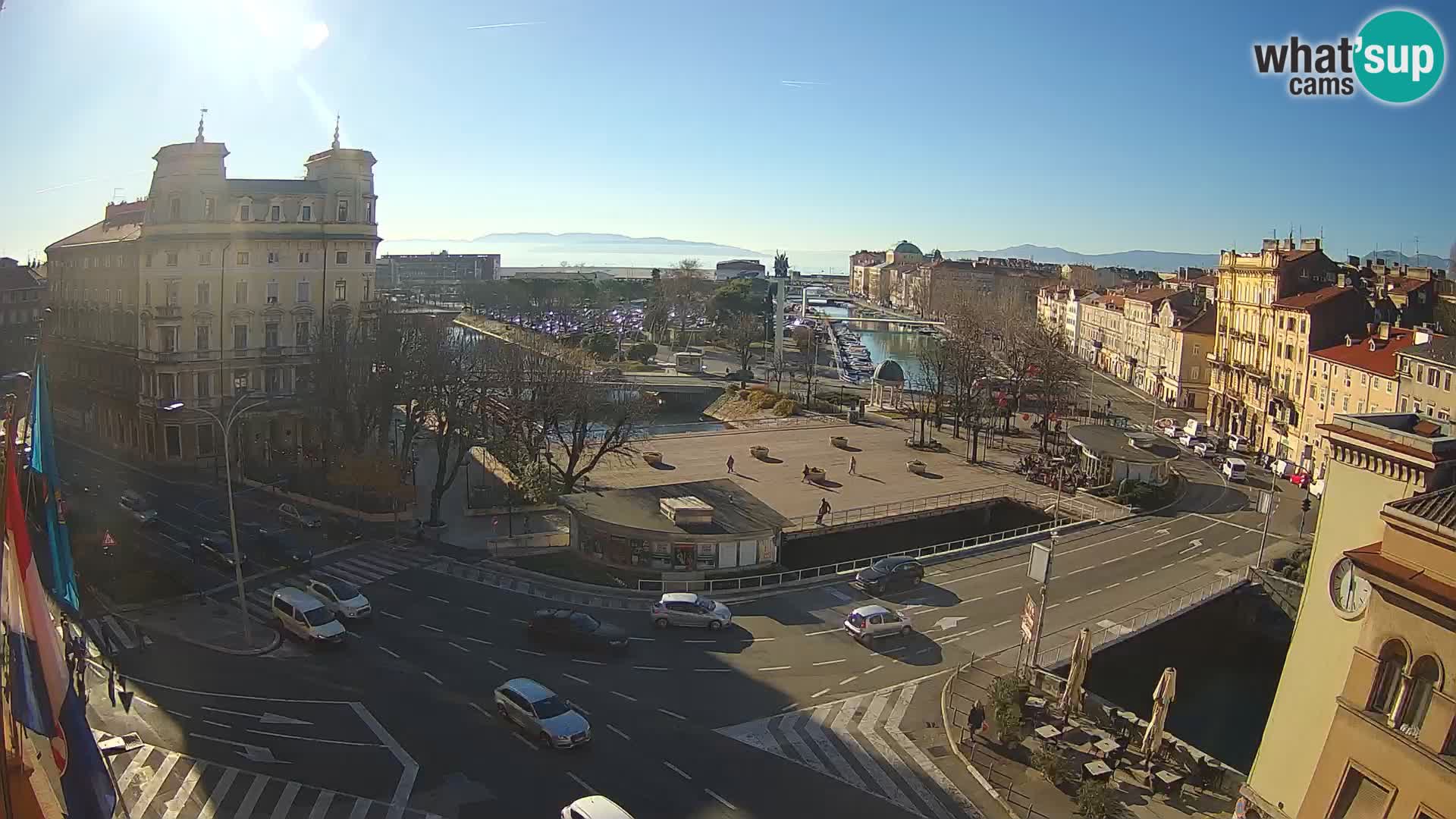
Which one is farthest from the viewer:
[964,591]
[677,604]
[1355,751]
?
[964,591]

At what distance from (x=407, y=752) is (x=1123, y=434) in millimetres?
40811

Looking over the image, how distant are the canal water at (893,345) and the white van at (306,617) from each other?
83.0 meters

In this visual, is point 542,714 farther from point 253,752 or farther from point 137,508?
point 137,508

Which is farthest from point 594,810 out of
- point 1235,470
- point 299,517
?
point 1235,470

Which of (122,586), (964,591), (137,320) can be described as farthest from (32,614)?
(137,320)

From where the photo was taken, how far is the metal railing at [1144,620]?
82.9 feet

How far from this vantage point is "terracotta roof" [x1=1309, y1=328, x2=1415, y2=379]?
4456 centimetres

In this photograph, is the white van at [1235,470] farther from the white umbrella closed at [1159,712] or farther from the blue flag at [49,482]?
the blue flag at [49,482]

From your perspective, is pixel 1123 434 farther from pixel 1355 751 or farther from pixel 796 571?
pixel 1355 751

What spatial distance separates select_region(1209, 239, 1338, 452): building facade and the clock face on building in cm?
4476

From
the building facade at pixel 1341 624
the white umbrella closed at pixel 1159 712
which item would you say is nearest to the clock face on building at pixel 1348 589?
the building facade at pixel 1341 624

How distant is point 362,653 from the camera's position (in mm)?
23125

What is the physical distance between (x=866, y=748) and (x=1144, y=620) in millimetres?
12652

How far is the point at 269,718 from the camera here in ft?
64.1
